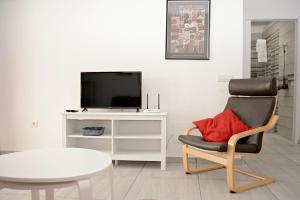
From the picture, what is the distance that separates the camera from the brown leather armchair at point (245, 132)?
2650 mm

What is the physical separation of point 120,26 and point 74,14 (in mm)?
A: 652

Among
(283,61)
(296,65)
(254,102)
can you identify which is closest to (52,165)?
(254,102)

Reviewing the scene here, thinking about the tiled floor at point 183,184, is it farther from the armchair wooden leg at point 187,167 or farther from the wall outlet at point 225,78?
the wall outlet at point 225,78

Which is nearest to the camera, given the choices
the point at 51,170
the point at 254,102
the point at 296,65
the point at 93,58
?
the point at 51,170

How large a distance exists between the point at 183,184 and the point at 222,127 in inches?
27.0

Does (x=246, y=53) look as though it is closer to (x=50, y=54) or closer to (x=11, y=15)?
(x=50, y=54)

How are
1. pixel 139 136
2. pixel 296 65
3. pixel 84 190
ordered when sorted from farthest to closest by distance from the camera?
pixel 296 65 < pixel 139 136 < pixel 84 190

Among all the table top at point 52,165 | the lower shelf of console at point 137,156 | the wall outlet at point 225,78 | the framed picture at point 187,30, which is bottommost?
the lower shelf of console at point 137,156

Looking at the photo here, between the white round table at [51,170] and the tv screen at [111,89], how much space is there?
163 centimetres

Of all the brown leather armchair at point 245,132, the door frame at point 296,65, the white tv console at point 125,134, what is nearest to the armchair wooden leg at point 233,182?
the brown leather armchair at point 245,132

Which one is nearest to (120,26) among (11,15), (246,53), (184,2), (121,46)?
(121,46)

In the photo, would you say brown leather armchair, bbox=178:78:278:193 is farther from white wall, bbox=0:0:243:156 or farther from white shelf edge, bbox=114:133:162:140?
white wall, bbox=0:0:243:156

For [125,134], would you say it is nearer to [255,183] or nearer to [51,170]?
[255,183]

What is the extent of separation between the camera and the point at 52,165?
170 centimetres
